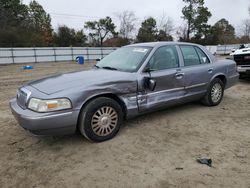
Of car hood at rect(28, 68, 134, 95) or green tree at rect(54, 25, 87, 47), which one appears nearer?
car hood at rect(28, 68, 134, 95)

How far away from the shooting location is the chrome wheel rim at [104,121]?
312 cm

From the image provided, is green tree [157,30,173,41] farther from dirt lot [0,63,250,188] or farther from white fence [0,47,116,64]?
dirt lot [0,63,250,188]

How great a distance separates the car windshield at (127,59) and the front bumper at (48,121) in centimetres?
131

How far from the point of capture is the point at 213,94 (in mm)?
4848

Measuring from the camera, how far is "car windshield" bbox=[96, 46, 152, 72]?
3670 mm

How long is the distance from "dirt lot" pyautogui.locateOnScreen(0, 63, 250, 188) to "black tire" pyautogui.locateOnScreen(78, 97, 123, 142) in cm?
16

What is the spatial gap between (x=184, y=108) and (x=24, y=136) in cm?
341

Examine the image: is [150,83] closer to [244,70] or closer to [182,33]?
[244,70]

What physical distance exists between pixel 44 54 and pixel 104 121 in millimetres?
20795

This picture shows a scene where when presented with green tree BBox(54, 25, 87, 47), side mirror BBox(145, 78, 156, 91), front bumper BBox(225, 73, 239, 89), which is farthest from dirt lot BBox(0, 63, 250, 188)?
green tree BBox(54, 25, 87, 47)

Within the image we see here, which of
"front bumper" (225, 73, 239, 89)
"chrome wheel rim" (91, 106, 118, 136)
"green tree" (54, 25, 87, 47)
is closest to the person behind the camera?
"chrome wheel rim" (91, 106, 118, 136)

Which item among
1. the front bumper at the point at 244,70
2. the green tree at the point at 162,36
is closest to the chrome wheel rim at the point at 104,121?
the front bumper at the point at 244,70

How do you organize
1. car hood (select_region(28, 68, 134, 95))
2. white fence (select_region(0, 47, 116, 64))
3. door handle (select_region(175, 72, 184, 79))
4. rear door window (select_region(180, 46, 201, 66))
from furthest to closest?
white fence (select_region(0, 47, 116, 64))
rear door window (select_region(180, 46, 201, 66))
door handle (select_region(175, 72, 184, 79))
car hood (select_region(28, 68, 134, 95))

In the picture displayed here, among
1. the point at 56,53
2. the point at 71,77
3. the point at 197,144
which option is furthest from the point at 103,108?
the point at 56,53
